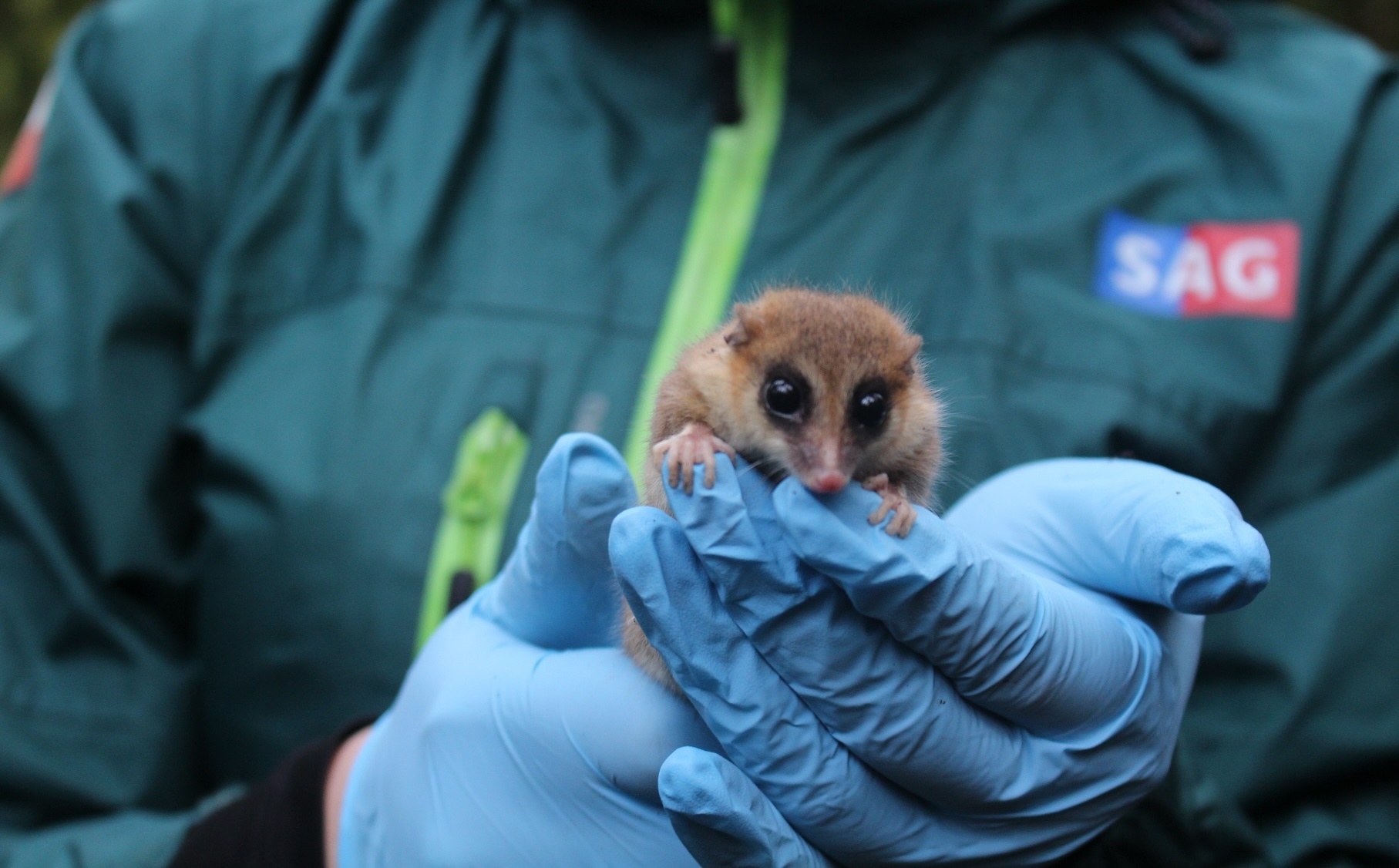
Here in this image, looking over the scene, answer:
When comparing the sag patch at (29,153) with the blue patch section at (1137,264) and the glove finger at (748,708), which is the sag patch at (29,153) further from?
the blue patch section at (1137,264)

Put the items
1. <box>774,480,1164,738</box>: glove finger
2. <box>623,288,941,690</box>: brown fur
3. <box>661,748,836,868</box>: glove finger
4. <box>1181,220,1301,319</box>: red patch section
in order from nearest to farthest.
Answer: <box>661,748,836,868</box>: glove finger < <box>774,480,1164,738</box>: glove finger < <box>623,288,941,690</box>: brown fur < <box>1181,220,1301,319</box>: red patch section

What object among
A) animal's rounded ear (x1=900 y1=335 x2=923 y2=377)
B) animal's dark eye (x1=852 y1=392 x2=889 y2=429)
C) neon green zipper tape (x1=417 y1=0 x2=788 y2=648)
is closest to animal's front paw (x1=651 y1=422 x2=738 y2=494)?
animal's dark eye (x1=852 y1=392 x2=889 y2=429)

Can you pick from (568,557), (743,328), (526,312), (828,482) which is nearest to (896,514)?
(828,482)

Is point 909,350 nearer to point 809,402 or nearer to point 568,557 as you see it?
point 809,402

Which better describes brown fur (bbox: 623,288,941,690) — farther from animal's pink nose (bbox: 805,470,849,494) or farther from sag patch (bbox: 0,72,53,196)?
sag patch (bbox: 0,72,53,196)

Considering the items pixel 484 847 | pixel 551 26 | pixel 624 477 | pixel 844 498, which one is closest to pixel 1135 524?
pixel 844 498
